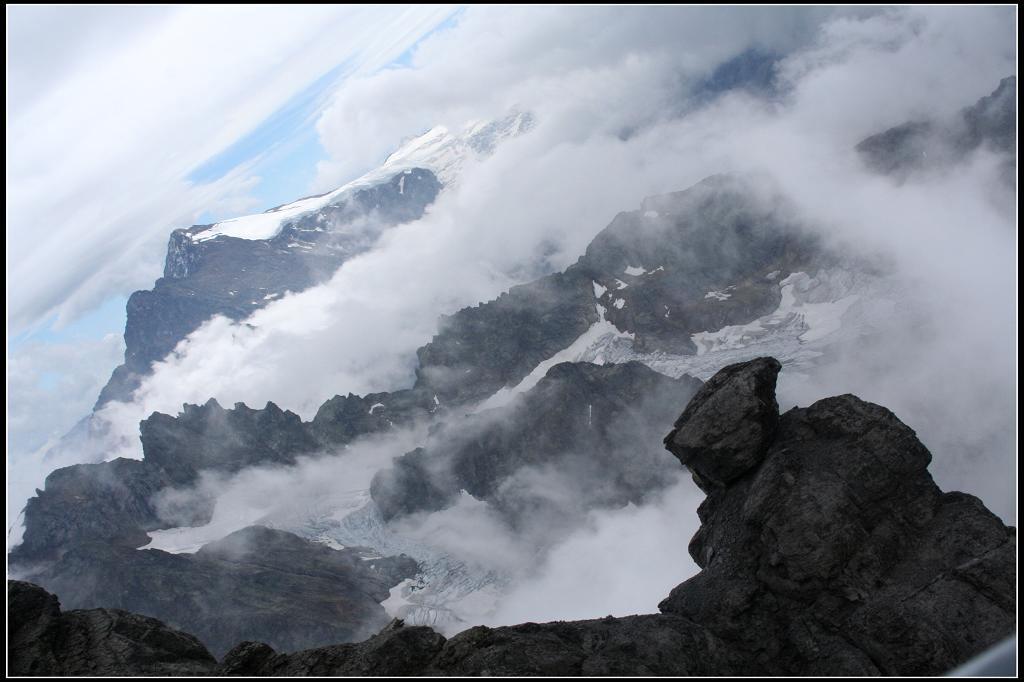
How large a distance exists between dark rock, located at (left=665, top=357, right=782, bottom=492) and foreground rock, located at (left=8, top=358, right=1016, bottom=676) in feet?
0.32

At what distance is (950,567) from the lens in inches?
1094

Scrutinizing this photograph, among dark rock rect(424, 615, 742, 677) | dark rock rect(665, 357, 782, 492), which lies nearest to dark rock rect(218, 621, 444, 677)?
dark rock rect(424, 615, 742, 677)

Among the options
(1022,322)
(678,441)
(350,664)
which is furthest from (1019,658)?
(678,441)

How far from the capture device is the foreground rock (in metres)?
26.0

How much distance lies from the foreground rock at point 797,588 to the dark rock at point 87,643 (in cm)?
28

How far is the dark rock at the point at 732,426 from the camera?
35.0m

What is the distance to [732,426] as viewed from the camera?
115 ft

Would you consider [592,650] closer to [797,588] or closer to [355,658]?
[355,658]

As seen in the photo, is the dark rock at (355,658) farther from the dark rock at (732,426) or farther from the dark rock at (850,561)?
the dark rock at (732,426)

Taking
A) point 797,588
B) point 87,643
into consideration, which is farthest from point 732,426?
point 87,643

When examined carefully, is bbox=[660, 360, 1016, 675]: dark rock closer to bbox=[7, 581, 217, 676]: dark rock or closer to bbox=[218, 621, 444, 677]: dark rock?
bbox=[218, 621, 444, 677]: dark rock

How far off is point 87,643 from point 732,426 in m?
30.3

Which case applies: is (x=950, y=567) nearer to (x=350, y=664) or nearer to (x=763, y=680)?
(x=763, y=680)

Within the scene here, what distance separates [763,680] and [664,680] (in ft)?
12.0
